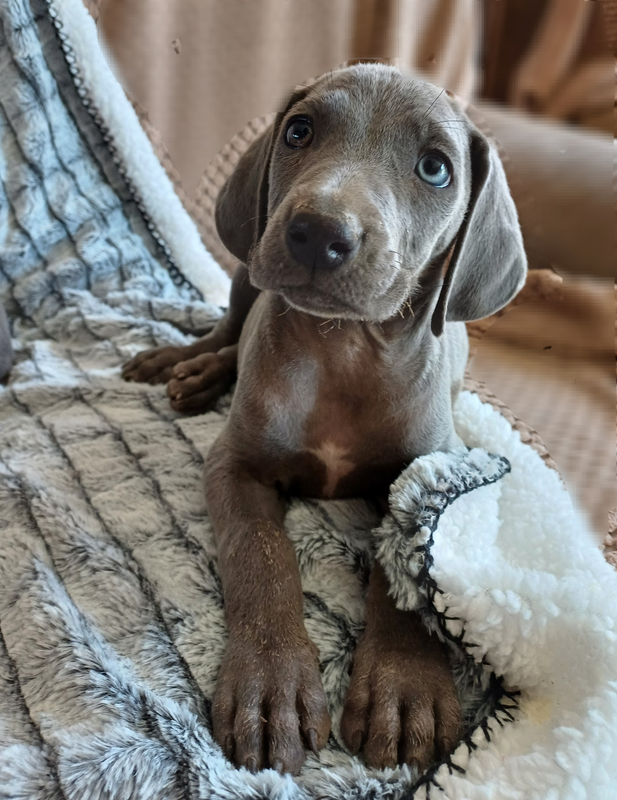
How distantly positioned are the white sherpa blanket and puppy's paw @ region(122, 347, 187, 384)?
0.08 meters

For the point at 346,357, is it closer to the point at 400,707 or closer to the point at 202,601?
the point at 202,601

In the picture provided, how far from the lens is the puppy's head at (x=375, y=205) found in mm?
1461

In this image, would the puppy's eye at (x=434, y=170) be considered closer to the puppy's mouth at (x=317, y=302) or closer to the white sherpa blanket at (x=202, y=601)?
the puppy's mouth at (x=317, y=302)

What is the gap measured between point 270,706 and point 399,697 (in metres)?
0.29

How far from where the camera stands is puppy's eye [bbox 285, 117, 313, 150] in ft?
5.74

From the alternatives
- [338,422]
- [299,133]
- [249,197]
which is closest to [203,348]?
[249,197]

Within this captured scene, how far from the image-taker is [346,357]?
1.89 meters

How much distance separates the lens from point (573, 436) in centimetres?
238

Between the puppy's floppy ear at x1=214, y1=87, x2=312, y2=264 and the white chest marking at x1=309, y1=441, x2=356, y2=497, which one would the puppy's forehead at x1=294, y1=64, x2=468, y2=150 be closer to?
the puppy's floppy ear at x1=214, y1=87, x2=312, y2=264

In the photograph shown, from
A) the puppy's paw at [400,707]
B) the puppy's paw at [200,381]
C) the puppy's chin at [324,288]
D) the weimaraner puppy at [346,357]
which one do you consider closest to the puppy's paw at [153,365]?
the puppy's paw at [200,381]

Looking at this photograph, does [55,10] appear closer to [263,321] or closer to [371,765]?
[263,321]

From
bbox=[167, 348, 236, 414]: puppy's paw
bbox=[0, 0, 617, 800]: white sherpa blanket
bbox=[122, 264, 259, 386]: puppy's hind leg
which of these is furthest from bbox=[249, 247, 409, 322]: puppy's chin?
bbox=[122, 264, 259, 386]: puppy's hind leg

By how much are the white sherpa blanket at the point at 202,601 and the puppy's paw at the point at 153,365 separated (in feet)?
0.27

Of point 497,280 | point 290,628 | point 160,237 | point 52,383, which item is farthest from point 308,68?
point 290,628
